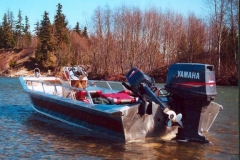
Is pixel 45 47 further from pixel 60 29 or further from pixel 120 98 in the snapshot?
pixel 120 98

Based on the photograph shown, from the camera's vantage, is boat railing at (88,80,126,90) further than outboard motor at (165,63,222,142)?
Yes

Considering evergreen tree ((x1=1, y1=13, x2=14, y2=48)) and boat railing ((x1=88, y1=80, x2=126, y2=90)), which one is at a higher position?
evergreen tree ((x1=1, y1=13, x2=14, y2=48))

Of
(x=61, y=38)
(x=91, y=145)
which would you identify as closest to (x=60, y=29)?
(x=61, y=38)

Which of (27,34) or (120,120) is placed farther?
(27,34)

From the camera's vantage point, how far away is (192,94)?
25.2ft

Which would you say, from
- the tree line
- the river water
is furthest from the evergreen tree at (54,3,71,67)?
the river water

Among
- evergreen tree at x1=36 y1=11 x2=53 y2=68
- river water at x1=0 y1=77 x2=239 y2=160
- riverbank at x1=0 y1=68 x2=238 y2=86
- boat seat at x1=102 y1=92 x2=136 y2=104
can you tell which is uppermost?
evergreen tree at x1=36 y1=11 x2=53 y2=68

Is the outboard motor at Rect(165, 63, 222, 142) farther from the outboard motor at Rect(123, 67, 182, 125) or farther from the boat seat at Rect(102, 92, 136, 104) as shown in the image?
the boat seat at Rect(102, 92, 136, 104)

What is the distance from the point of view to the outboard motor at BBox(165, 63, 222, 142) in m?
7.60

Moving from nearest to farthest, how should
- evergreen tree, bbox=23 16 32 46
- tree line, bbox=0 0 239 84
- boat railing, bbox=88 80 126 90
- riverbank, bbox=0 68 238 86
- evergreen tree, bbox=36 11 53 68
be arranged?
1. boat railing, bbox=88 80 126 90
2. riverbank, bbox=0 68 238 86
3. tree line, bbox=0 0 239 84
4. evergreen tree, bbox=36 11 53 68
5. evergreen tree, bbox=23 16 32 46

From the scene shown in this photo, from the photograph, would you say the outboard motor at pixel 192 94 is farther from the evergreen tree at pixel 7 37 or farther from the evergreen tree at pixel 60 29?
the evergreen tree at pixel 7 37

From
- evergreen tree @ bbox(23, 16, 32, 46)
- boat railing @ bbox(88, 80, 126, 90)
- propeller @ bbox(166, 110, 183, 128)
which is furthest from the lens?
evergreen tree @ bbox(23, 16, 32, 46)

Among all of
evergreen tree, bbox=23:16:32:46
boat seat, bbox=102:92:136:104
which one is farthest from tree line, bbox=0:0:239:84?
evergreen tree, bbox=23:16:32:46

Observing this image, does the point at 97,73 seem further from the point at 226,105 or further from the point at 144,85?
the point at 144,85
